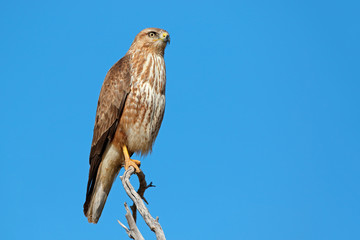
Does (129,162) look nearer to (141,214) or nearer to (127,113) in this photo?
(127,113)

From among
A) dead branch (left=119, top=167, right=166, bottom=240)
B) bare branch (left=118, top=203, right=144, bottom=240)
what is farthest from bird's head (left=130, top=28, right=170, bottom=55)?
bare branch (left=118, top=203, right=144, bottom=240)

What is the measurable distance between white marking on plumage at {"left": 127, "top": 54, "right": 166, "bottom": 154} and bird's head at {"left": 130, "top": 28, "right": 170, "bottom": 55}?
0.12 meters

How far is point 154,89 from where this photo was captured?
6039 mm

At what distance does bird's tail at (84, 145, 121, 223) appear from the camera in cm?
628

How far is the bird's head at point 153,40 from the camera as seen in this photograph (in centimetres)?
629

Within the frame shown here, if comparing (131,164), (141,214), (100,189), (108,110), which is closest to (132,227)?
(141,214)

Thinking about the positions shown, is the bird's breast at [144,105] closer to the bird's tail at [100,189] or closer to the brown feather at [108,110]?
the brown feather at [108,110]

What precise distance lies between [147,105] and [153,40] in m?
0.91

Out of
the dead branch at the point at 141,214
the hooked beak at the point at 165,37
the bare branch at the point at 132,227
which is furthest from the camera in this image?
the hooked beak at the point at 165,37

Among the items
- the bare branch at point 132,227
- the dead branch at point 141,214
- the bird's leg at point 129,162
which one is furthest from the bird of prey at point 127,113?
the bare branch at point 132,227

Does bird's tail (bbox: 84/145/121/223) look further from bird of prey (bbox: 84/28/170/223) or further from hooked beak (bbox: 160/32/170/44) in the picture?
hooked beak (bbox: 160/32/170/44)

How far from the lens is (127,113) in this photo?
601cm

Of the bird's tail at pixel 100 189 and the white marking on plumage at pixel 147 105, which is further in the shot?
the bird's tail at pixel 100 189

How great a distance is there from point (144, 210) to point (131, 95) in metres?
1.52
